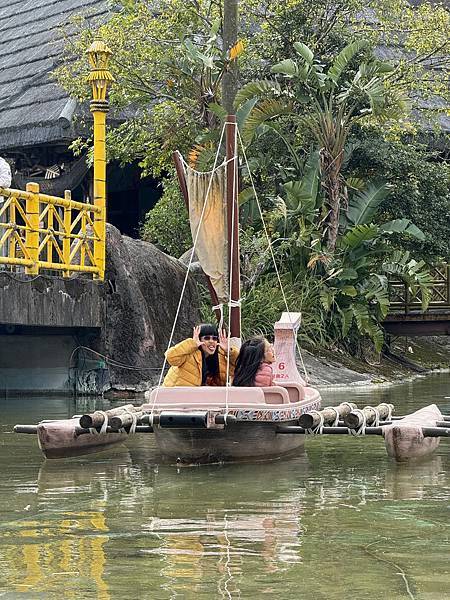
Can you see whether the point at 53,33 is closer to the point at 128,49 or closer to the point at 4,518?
the point at 128,49

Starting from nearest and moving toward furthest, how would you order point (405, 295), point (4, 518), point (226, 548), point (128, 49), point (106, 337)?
point (226, 548) < point (4, 518) < point (106, 337) < point (128, 49) < point (405, 295)

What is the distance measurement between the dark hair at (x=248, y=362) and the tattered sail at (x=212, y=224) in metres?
1.40

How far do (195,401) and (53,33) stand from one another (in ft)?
60.8

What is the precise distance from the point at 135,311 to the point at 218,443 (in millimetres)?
7970

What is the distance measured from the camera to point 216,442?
1016 centimetres

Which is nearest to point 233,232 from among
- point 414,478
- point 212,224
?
point 212,224

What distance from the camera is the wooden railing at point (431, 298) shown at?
24125 millimetres

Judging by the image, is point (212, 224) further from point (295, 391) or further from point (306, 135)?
point (306, 135)

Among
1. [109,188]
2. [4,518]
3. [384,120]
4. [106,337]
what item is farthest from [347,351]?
[4,518]

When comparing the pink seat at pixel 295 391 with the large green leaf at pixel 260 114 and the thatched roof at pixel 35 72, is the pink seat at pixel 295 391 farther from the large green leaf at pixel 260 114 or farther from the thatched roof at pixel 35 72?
the thatched roof at pixel 35 72

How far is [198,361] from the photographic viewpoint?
10836mm

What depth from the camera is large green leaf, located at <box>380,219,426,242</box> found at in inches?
843

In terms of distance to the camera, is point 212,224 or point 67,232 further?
point 67,232

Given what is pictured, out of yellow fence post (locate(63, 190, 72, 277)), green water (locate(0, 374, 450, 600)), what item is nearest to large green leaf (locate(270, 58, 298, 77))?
yellow fence post (locate(63, 190, 72, 277))
